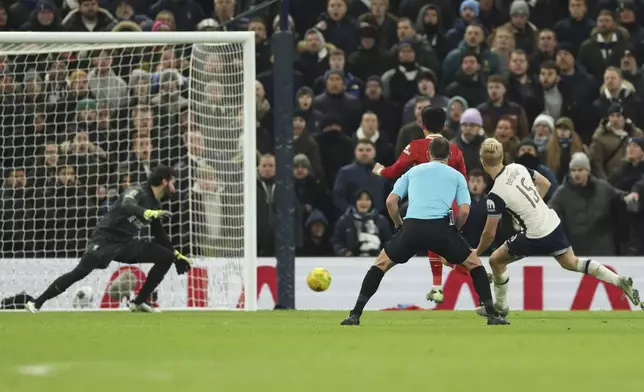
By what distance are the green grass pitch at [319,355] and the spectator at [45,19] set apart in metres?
7.28

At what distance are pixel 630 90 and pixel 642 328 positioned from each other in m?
7.67

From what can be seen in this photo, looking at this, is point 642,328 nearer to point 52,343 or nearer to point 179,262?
point 52,343

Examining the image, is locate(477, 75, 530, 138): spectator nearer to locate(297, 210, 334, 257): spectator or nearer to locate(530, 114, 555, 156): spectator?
locate(530, 114, 555, 156): spectator

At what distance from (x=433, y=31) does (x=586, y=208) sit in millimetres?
3965

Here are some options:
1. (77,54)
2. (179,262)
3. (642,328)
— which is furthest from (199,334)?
(77,54)

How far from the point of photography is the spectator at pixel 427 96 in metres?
19.7

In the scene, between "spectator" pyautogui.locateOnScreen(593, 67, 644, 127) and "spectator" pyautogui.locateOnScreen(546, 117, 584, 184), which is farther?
"spectator" pyautogui.locateOnScreen(593, 67, 644, 127)

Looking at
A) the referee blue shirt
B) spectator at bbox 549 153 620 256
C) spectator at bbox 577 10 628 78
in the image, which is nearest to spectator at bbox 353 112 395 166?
spectator at bbox 549 153 620 256

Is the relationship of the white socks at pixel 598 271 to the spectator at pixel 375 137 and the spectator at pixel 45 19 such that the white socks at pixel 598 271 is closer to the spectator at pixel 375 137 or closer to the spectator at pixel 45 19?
the spectator at pixel 375 137

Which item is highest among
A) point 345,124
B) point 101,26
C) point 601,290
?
point 101,26

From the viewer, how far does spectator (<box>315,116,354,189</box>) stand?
19.6 m

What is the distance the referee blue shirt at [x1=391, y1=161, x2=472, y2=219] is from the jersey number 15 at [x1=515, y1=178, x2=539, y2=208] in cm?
150

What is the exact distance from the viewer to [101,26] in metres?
21.1

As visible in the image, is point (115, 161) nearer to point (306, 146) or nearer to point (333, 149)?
point (306, 146)
